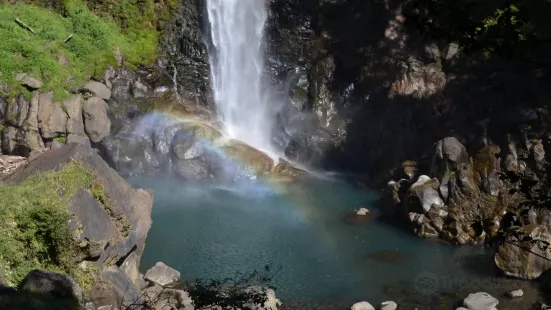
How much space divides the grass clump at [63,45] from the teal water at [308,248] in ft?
20.4

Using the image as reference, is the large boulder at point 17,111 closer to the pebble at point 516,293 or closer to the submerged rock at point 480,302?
the submerged rock at point 480,302

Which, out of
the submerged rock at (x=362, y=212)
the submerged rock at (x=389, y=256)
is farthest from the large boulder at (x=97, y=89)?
the submerged rock at (x=389, y=256)

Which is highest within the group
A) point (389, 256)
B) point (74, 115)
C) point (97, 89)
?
point (97, 89)

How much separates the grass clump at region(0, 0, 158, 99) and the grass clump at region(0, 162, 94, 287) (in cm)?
1331

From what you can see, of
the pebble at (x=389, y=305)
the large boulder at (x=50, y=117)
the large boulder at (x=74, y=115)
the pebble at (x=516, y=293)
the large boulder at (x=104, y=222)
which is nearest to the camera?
the large boulder at (x=104, y=222)

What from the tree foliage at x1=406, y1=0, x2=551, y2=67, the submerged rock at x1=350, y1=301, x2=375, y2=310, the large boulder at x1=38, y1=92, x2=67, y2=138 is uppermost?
the tree foliage at x1=406, y1=0, x2=551, y2=67

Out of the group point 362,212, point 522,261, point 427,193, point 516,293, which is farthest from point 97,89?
point 516,293

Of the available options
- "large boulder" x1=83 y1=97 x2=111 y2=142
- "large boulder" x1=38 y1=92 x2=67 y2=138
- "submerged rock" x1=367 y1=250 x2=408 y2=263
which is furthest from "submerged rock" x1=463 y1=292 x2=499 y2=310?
"large boulder" x1=38 y1=92 x2=67 y2=138

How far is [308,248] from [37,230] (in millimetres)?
10465

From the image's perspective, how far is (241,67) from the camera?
1207 inches

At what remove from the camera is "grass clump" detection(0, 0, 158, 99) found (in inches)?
957

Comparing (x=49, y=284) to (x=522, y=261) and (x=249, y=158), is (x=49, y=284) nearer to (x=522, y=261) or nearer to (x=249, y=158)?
(x=522, y=261)

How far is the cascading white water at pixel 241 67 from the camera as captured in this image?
30234mm

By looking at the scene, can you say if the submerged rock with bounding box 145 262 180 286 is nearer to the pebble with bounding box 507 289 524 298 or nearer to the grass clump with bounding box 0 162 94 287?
the grass clump with bounding box 0 162 94 287
